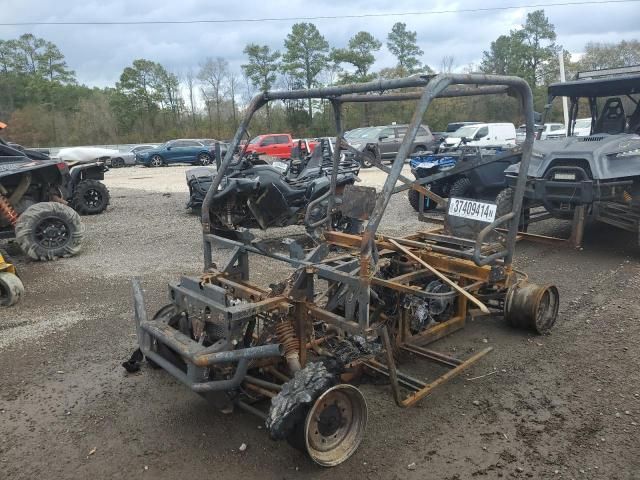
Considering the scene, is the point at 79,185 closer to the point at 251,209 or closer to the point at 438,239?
the point at 251,209

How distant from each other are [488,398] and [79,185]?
442 inches

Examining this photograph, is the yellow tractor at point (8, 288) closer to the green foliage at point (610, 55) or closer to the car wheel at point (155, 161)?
the car wheel at point (155, 161)

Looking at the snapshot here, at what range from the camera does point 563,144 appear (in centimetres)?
805

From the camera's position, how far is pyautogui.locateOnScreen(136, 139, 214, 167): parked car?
28.1 m

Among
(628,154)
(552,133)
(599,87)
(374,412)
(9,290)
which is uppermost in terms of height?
(599,87)

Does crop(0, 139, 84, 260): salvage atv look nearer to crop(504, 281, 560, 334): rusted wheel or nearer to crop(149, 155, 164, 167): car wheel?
crop(504, 281, 560, 334): rusted wheel

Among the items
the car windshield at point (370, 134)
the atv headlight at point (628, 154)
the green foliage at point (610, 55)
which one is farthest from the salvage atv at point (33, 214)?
the green foliage at point (610, 55)

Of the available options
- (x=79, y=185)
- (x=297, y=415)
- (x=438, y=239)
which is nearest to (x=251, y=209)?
(x=438, y=239)

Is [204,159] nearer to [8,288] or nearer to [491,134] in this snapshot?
[491,134]

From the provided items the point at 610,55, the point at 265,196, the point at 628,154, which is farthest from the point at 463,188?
the point at 610,55

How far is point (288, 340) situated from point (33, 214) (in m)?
6.19

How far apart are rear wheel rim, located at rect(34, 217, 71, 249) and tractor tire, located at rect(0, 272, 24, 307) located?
2234 millimetres

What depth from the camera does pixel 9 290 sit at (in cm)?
595

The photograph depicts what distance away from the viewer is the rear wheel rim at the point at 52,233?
8.20m
